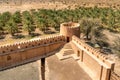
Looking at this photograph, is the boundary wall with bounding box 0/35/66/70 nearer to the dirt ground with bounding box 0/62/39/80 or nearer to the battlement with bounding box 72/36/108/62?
the dirt ground with bounding box 0/62/39/80

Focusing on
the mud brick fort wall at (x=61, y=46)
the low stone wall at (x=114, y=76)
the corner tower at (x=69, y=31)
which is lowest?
the low stone wall at (x=114, y=76)

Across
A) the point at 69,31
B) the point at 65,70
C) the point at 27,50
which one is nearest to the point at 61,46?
the point at 69,31

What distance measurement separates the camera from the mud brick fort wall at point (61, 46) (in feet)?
63.7

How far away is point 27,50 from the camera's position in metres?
24.0

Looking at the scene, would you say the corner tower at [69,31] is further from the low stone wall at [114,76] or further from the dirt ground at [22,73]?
the low stone wall at [114,76]

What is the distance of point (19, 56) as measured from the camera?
77.7 feet

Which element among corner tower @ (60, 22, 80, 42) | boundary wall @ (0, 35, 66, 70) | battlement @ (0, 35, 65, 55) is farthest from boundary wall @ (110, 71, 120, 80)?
battlement @ (0, 35, 65, 55)

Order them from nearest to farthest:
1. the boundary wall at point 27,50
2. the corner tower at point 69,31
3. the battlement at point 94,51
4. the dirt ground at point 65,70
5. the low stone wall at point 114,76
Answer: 1. the low stone wall at point 114,76
2. the battlement at point 94,51
3. the dirt ground at point 65,70
4. the boundary wall at point 27,50
5. the corner tower at point 69,31

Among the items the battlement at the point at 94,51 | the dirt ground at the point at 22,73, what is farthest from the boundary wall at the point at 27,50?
the battlement at the point at 94,51

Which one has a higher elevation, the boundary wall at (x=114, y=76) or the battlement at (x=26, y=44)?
the battlement at (x=26, y=44)

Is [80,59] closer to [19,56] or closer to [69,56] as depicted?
[69,56]

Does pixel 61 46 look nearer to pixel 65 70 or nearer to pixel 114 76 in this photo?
pixel 65 70

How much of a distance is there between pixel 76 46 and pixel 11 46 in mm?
8754

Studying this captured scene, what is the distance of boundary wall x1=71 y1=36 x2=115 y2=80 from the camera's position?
18.6 metres
